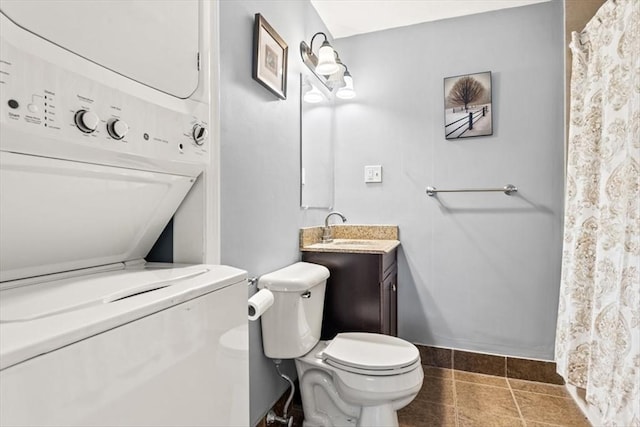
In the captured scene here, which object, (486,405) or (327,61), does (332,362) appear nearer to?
(486,405)

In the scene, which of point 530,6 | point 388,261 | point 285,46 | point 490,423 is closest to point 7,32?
point 285,46

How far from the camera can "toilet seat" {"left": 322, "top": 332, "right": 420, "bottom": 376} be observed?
140cm

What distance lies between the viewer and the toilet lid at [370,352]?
1.41 meters

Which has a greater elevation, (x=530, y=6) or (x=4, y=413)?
(x=530, y=6)

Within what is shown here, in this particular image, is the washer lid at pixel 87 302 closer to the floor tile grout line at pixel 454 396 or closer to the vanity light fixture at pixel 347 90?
the floor tile grout line at pixel 454 396

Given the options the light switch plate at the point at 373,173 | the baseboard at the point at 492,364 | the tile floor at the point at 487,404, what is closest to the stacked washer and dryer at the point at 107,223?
the tile floor at the point at 487,404

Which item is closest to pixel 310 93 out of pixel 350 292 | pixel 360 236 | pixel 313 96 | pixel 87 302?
pixel 313 96

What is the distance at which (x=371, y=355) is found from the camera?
4.89ft

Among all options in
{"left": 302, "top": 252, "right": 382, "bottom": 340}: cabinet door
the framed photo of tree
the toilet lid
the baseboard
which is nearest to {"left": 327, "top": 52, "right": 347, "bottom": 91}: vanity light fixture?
the framed photo of tree

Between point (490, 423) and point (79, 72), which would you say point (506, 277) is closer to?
point (490, 423)

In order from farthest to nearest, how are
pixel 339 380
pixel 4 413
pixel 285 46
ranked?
pixel 285 46, pixel 339 380, pixel 4 413

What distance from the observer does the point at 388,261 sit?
6.73ft

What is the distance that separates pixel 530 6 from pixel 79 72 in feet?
8.42

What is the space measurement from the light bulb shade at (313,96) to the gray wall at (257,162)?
0.13m
